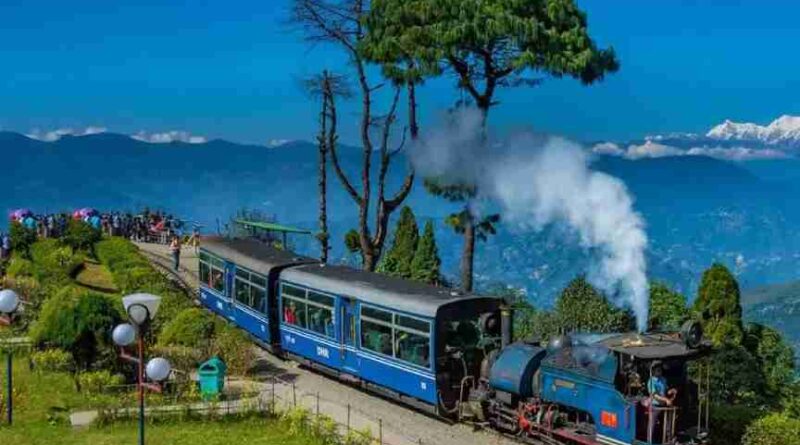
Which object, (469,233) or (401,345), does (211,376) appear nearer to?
(401,345)

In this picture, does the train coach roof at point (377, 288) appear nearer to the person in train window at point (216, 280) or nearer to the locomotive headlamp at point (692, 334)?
the locomotive headlamp at point (692, 334)

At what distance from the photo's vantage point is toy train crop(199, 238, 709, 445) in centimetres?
1711

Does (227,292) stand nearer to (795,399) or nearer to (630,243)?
(630,243)

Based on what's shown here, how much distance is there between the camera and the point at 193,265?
4450 cm

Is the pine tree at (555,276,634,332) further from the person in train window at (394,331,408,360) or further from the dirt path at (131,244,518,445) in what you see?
the person in train window at (394,331,408,360)

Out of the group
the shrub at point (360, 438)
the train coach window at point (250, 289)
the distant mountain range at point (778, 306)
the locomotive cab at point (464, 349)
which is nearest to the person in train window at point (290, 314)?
the train coach window at point (250, 289)

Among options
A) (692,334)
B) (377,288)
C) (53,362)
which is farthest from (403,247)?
(692,334)

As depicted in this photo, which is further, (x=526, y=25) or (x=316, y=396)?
(x=526, y=25)

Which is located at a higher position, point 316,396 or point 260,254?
point 260,254

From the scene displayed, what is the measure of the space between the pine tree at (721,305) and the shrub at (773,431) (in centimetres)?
793

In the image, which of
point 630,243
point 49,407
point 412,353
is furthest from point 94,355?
point 630,243

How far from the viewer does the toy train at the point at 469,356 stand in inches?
674

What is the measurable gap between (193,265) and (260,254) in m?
16.0

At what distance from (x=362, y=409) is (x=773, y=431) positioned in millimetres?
9073
